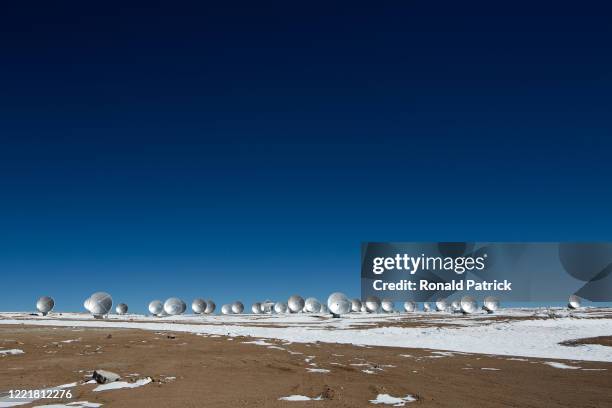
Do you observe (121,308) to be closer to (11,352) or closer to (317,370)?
(11,352)

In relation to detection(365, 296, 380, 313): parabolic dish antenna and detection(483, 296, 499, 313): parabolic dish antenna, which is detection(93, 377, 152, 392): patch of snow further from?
detection(483, 296, 499, 313): parabolic dish antenna

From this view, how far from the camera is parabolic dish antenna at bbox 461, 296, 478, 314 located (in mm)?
87312

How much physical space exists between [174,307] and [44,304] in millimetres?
22561

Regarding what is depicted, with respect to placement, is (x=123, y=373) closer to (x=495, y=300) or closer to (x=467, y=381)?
(x=467, y=381)

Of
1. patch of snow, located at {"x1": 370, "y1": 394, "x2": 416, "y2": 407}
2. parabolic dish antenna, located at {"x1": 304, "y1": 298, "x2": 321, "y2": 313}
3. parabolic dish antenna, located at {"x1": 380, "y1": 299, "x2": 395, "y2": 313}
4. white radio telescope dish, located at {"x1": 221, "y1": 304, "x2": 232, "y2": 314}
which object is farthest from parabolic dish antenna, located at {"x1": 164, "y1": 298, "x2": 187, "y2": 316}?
patch of snow, located at {"x1": 370, "y1": 394, "x2": 416, "y2": 407}

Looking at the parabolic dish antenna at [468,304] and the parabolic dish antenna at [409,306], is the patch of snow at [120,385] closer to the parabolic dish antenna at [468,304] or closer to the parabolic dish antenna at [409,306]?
the parabolic dish antenna at [468,304]

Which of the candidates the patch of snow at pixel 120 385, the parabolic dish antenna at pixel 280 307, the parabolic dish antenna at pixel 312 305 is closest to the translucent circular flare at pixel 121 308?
the parabolic dish antenna at pixel 280 307

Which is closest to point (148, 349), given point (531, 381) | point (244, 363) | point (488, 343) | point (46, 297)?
point (244, 363)

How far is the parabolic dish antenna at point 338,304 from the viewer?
78.9 meters

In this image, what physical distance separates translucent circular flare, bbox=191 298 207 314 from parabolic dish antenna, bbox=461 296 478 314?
54309 mm

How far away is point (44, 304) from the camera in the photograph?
9131 centimetres

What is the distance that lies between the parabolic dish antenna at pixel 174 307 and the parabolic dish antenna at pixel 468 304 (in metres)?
50.6

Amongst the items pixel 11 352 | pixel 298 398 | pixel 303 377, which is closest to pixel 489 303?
pixel 303 377

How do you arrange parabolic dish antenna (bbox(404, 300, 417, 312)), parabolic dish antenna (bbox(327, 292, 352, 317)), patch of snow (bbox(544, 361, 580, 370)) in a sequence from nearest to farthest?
patch of snow (bbox(544, 361, 580, 370)) → parabolic dish antenna (bbox(327, 292, 352, 317)) → parabolic dish antenna (bbox(404, 300, 417, 312))
